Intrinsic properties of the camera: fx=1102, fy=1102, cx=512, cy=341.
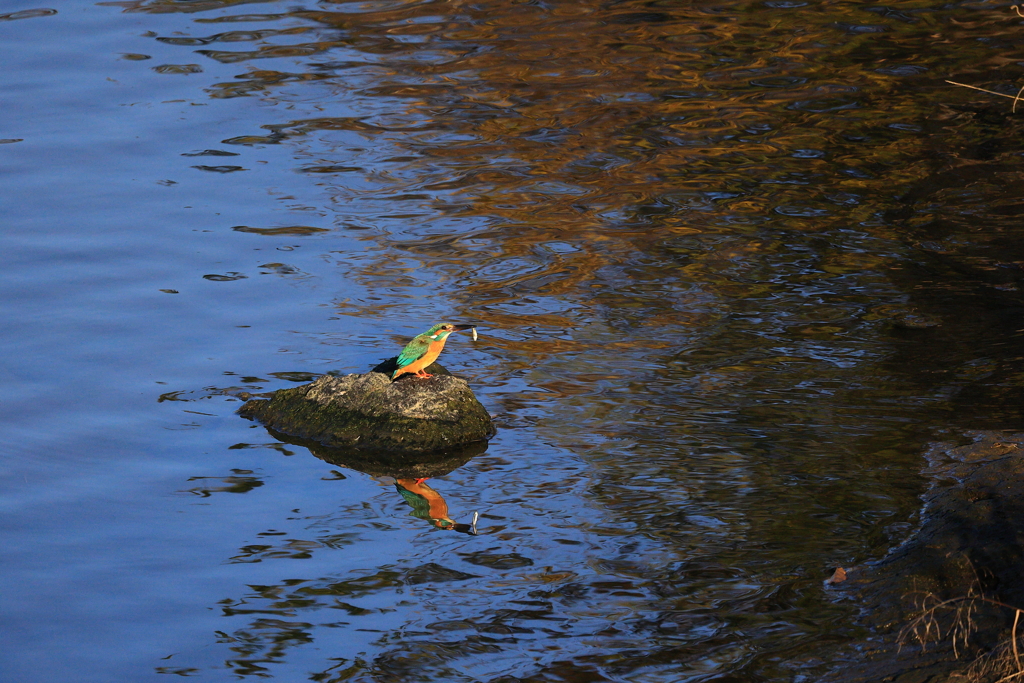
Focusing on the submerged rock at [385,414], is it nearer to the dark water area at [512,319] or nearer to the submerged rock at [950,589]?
the dark water area at [512,319]

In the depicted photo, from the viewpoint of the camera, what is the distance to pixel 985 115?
26.5ft

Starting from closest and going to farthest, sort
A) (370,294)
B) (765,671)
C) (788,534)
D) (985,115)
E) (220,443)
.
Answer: (765,671)
(788,534)
(220,443)
(370,294)
(985,115)

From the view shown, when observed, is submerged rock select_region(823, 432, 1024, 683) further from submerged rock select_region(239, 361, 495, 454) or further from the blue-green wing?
the blue-green wing

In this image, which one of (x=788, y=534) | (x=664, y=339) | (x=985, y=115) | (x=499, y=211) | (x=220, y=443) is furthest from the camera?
(x=985, y=115)

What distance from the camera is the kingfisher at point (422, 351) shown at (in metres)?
4.98

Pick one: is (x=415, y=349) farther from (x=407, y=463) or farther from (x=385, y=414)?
(x=407, y=463)

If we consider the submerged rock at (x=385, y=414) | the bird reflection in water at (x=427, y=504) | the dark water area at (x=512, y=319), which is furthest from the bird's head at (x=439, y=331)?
the bird reflection in water at (x=427, y=504)

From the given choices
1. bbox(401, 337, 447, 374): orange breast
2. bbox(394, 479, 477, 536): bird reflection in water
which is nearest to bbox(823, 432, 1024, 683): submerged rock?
bbox(394, 479, 477, 536): bird reflection in water

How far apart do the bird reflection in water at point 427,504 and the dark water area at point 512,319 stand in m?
0.04

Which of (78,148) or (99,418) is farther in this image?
(78,148)

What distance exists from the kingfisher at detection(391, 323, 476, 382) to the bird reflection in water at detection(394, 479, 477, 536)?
21.4 inches

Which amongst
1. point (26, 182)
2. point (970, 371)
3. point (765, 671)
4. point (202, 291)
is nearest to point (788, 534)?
point (765, 671)

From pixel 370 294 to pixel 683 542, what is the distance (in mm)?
2853

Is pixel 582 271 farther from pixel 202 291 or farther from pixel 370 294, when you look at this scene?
pixel 202 291
